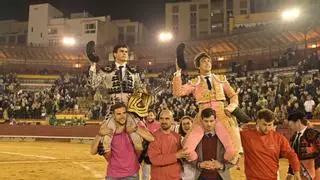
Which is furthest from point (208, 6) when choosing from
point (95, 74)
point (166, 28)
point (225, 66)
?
point (95, 74)

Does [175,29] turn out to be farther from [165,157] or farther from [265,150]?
[165,157]

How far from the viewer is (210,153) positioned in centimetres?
388

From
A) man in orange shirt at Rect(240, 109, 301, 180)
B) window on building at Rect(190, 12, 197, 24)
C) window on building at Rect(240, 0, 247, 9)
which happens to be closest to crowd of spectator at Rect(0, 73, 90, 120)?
window on building at Rect(190, 12, 197, 24)

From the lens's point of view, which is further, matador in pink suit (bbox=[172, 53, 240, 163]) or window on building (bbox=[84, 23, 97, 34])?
window on building (bbox=[84, 23, 97, 34])

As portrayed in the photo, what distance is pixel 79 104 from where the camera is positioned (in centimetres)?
2525

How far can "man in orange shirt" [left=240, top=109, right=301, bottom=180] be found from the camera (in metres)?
4.24

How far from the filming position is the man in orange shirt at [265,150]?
4.24m

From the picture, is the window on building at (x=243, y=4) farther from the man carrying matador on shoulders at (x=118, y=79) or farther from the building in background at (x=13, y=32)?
the man carrying matador on shoulders at (x=118, y=79)

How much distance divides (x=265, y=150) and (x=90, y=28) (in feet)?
129

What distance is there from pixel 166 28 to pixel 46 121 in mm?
25243

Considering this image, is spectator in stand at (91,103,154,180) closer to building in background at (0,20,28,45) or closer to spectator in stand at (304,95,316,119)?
spectator in stand at (304,95,316,119)

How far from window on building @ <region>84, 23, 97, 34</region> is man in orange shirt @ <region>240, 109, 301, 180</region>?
38.5 meters

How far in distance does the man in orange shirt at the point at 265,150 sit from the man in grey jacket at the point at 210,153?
55 cm

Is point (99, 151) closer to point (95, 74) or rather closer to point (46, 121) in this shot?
point (95, 74)
